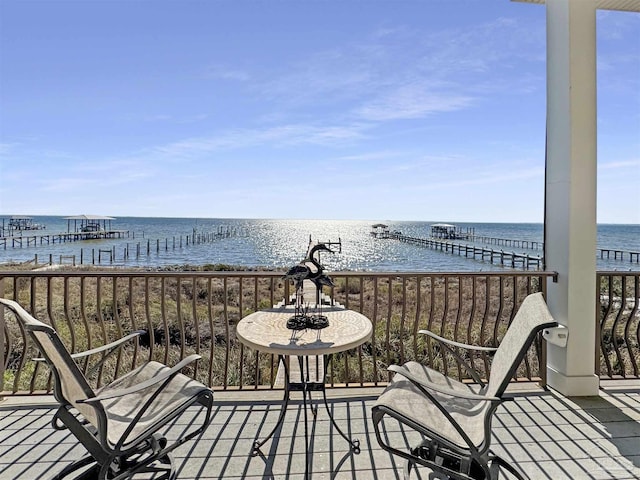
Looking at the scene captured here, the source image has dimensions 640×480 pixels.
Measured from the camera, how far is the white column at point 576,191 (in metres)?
3.04

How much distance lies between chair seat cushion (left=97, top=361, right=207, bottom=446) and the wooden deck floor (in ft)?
1.85

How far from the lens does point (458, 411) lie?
179 centimetres

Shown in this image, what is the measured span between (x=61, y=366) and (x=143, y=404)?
0.45 m

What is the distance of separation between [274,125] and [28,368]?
14.3 m

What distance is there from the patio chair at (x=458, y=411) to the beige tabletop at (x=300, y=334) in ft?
1.09

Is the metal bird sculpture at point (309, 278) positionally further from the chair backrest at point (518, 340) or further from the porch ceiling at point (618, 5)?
the porch ceiling at point (618, 5)

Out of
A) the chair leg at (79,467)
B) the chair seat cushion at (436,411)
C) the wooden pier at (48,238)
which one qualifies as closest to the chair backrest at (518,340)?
the chair seat cushion at (436,411)

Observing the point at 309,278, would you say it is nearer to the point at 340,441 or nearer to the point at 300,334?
the point at 300,334

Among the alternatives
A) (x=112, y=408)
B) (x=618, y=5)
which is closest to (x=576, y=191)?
(x=618, y=5)

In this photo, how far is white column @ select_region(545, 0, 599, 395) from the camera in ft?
9.96

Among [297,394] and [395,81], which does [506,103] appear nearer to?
[395,81]

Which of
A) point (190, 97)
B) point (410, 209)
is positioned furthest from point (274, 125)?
point (410, 209)

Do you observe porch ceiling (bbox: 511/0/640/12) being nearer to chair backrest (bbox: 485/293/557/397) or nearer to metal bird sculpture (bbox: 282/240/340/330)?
chair backrest (bbox: 485/293/557/397)

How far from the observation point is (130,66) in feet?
24.4
